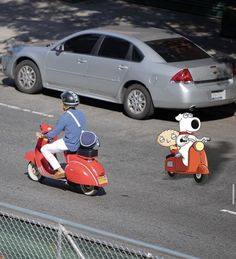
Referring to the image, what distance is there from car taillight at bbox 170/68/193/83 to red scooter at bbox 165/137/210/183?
3.27 meters

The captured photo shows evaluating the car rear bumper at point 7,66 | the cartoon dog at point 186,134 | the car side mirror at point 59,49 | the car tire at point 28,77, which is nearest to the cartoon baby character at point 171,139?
the cartoon dog at point 186,134

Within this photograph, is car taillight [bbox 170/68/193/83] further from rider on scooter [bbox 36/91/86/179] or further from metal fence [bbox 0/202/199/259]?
metal fence [bbox 0/202/199/259]

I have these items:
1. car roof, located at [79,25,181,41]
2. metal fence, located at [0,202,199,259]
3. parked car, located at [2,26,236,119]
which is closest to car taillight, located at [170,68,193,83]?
parked car, located at [2,26,236,119]

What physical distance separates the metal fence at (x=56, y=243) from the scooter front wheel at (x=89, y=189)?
417cm

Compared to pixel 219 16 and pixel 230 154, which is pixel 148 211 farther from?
pixel 219 16

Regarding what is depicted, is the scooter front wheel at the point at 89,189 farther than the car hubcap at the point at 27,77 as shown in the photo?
No

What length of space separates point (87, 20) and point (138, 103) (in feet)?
29.6

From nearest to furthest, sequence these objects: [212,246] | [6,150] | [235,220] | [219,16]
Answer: [212,246]
[235,220]
[6,150]
[219,16]

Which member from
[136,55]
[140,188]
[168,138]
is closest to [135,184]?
[140,188]

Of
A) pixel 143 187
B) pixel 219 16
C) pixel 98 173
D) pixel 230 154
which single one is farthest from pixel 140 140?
pixel 219 16

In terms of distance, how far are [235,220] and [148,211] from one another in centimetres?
115

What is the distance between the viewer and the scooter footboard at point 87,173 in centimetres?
1143

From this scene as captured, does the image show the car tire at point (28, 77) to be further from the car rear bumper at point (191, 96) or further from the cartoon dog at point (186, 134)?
the cartoon dog at point (186, 134)

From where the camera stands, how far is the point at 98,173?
1144 centimetres
